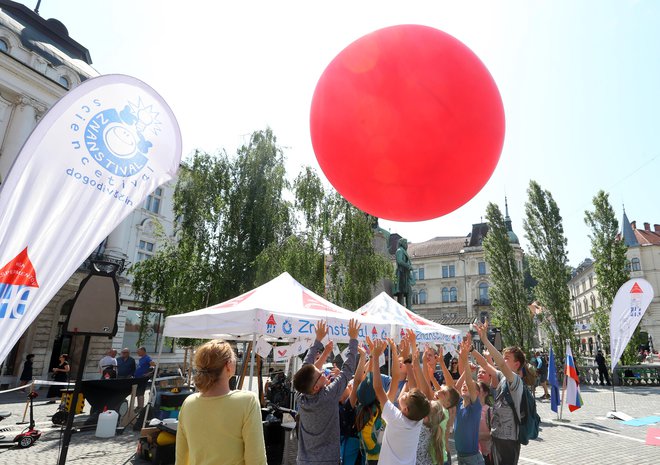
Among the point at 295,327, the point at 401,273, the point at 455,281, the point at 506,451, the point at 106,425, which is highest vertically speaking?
the point at 455,281

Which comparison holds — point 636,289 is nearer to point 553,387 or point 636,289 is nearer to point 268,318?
point 553,387

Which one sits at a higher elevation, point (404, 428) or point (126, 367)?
point (404, 428)

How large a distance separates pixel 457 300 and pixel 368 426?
198 ft

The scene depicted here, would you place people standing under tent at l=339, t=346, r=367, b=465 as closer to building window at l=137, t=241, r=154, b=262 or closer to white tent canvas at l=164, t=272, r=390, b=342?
white tent canvas at l=164, t=272, r=390, b=342

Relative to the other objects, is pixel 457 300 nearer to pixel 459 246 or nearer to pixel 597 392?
pixel 459 246

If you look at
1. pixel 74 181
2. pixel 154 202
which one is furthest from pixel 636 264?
pixel 74 181

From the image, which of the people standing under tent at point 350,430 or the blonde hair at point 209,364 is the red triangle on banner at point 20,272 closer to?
the blonde hair at point 209,364

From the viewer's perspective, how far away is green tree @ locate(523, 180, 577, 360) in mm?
25969

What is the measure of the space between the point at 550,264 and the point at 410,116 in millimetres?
28977

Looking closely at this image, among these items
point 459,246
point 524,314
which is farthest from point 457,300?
point 524,314

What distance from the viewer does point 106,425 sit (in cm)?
901

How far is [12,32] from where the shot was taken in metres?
20.1

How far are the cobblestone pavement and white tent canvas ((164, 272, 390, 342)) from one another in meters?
2.45

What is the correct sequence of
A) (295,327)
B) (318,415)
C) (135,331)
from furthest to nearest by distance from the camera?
(135,331) < (295,327) < (318,415)
